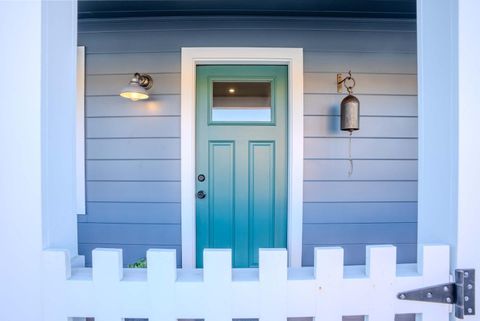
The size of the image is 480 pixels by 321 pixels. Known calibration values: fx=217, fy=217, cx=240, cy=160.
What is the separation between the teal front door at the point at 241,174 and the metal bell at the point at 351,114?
0.46 metres

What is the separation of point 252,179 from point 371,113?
115cm

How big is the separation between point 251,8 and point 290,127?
956 mm

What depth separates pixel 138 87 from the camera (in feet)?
5.50

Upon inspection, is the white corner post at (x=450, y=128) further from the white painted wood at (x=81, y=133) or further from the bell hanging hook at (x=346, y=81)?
the white painted wood at (x=81, y=133)

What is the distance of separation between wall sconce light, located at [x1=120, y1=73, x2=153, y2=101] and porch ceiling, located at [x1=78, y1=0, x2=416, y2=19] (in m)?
0.50

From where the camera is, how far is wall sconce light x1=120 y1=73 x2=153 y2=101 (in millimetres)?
1651

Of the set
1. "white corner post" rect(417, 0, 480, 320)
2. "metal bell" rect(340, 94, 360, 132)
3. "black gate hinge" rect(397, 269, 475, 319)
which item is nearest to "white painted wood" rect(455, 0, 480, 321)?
"white corner post" rect(417, 0, 480, 320)

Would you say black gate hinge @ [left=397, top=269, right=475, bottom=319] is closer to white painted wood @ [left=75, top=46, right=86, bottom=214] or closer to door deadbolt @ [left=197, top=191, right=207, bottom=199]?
door deadbolt @ [left=197, top=191, right=207, bottom=199]

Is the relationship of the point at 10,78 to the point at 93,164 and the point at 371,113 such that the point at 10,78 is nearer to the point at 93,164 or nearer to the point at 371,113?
the point at 93,164

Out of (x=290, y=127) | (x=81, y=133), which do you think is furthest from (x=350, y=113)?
(x=81, y=133)

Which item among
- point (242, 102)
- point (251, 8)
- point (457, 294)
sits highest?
point (251, 8)

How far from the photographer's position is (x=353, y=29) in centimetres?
179

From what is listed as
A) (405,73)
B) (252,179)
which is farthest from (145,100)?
(405,73)

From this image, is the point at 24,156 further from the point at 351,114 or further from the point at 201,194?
the point at 351,114
